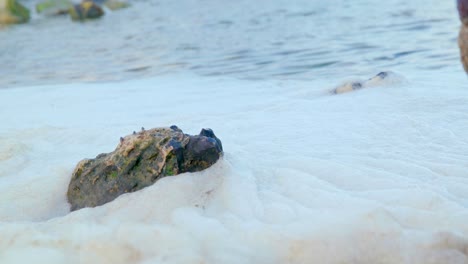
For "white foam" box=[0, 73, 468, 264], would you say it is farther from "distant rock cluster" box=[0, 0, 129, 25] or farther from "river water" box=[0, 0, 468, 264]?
"distant rock cluster" box=[0, 0, 129, 25]

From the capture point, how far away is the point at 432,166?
11.5 feet

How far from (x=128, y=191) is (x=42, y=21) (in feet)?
53.4

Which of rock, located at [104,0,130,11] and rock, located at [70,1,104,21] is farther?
rock, located at [104,0,130,11]

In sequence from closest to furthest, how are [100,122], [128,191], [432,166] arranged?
[128,191] < [432,166] < [100,122]

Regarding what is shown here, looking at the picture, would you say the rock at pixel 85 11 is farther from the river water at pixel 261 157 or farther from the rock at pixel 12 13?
the river water at pixel 261 157

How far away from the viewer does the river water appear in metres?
2.70

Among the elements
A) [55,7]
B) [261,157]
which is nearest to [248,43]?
[261,157]

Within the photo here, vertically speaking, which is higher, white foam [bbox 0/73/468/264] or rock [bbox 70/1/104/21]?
white foam [bbox 0/73/468/264]

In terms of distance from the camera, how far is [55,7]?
19859mm

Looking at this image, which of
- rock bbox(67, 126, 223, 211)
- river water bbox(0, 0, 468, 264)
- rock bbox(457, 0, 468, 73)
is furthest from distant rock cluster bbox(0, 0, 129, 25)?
rock bbox(457, 0, 468, 73)

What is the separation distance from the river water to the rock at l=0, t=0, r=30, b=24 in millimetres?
8564

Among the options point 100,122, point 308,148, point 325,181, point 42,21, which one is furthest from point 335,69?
point 42,21

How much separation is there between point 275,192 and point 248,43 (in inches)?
328

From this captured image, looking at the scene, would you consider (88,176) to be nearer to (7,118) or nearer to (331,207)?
(331,207)
